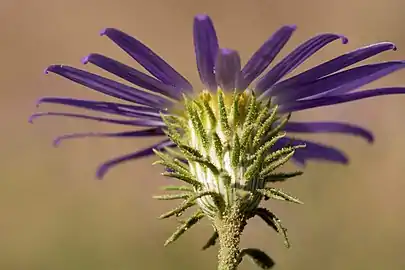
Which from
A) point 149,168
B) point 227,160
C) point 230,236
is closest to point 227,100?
point 227,160

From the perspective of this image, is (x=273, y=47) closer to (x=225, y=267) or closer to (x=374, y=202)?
(x=225, y=267)

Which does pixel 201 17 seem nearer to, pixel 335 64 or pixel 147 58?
pixel 147 58

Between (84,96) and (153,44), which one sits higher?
(153,44)

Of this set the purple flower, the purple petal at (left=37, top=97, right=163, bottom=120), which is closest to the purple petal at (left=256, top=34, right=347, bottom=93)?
the purple flower

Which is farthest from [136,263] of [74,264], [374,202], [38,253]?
[374,202]

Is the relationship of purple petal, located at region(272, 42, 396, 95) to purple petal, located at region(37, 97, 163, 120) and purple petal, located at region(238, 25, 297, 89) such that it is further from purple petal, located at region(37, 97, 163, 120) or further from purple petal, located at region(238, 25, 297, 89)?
purple petal, located at region(37, 97, 163, 120)

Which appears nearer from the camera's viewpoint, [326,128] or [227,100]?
[227,100]
